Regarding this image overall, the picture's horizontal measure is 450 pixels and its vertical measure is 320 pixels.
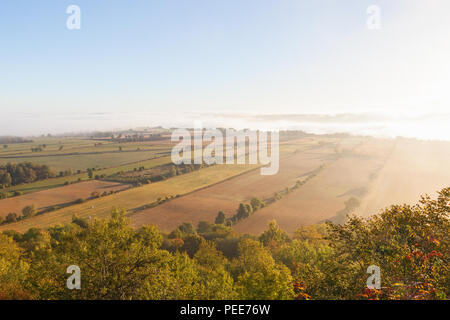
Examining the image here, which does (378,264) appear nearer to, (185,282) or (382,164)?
(185,282)

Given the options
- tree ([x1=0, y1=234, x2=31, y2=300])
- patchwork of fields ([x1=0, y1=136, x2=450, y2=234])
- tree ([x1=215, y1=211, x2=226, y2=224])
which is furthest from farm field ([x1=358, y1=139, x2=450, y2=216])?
tree ([x1=0, y1=234, x2=31, y2=300])

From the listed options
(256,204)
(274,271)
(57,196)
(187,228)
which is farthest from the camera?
(57,196)

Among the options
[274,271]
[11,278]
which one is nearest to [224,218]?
[11,278]

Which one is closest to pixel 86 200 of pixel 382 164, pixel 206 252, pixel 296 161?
pixel 206 252

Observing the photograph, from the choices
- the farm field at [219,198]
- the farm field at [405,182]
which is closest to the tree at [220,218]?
the farm field at [219,198]

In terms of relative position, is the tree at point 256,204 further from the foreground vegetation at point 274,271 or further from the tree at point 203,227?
the foreground vegetation at point 274,271

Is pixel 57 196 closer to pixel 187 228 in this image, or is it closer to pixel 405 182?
pixel 187 228
